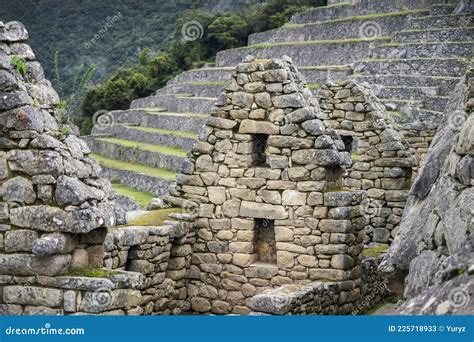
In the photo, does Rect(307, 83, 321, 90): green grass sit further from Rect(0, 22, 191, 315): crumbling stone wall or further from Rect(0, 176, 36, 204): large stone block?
Rect(0, 176, 36, 204): large stone block

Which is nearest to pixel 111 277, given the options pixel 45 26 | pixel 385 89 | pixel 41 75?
pixel 41 75

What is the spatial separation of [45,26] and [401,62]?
16.5m

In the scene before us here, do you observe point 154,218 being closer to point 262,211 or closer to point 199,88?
point 262,211

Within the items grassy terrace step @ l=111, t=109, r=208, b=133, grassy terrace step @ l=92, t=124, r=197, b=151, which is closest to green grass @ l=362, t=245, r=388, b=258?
grassy terrace step @ l=92, t=124, r=197, b=151

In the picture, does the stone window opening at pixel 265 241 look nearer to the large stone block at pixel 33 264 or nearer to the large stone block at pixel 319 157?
the large stone block at pixel 319 157

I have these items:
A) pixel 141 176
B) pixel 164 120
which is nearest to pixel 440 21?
pixel 164 120

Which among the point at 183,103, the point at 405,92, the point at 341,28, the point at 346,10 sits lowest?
the point at 405,92

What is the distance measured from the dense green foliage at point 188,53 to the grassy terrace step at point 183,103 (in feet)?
19.2

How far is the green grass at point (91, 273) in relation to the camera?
6.50 metres

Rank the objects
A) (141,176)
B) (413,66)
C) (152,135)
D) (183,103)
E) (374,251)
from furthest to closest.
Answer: (183,103) < (152,135) < (413,66) < (141,176) < (374,251)

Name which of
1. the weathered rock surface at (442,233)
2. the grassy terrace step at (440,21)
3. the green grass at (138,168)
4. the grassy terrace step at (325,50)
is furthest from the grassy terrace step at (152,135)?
the weathered rock surface at (442,233)

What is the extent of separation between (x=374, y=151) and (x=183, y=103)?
70.1 feet

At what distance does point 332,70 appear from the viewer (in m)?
28.7

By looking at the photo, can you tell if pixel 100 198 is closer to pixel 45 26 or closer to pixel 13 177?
pixel 13 177
